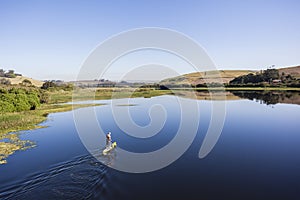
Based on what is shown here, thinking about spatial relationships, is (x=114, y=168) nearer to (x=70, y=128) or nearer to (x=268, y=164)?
(x=268, y=164)

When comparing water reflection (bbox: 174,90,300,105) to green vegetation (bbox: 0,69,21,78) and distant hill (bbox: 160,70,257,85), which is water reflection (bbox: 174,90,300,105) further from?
green vegetation (bbox: 0,69,21,78)

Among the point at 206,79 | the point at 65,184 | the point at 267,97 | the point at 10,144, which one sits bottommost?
the point at 65,184

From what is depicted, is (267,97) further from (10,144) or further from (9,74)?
(9,74)

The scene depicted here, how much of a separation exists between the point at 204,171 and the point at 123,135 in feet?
38.4

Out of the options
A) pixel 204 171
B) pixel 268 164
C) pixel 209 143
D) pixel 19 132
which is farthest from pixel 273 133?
pixel 19 132

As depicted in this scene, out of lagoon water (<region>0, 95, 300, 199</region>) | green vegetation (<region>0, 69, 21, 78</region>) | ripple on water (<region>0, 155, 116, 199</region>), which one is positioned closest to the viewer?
ripple on water (<region>0, 155, 116, 199</region>)

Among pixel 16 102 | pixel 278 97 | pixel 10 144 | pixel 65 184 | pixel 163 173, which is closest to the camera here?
pixel 65 184

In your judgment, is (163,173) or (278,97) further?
(278,97)

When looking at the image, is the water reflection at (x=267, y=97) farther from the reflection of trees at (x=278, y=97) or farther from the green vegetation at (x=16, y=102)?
the green vegetation at (x=16, y=102)

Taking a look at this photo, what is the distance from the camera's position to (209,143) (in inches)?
800

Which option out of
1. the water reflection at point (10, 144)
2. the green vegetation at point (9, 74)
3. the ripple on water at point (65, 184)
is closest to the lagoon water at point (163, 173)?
the ripple on water at point (65, 184)

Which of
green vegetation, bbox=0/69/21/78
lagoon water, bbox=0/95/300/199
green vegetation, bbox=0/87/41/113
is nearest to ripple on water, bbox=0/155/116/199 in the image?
lagoon water, bbox=0/95/300/199

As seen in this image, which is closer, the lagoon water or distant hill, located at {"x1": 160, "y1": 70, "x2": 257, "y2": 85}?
the lagoon water

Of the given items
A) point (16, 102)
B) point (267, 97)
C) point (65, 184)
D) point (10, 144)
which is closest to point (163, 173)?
point (65, 184)
